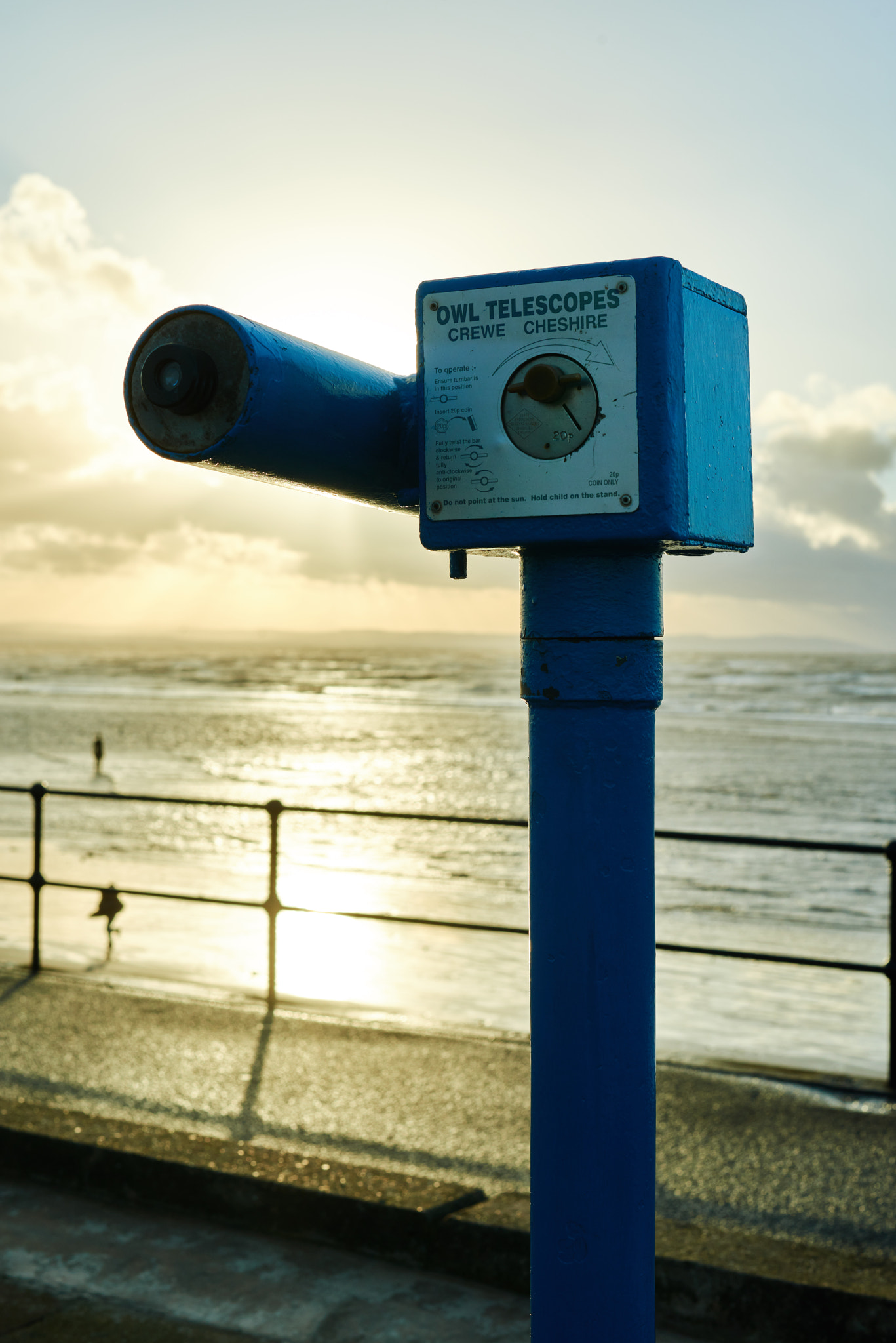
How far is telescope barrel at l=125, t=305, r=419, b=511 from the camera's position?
5.57 feet

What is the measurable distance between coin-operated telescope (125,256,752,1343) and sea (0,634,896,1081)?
3401 millimetres

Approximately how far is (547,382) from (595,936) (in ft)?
2.60

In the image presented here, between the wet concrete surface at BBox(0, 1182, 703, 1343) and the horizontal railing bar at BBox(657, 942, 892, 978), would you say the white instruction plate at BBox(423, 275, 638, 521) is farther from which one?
the horizontal railing bar at BBox(657, 942, 892, 978)

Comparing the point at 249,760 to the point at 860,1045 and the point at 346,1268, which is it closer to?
the point at 860,1045

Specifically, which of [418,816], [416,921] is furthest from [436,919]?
[418,816]

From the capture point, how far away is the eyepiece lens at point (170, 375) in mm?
1691

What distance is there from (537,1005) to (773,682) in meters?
68.2

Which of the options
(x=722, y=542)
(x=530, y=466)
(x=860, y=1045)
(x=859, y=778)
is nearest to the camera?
(x=530, y=466)

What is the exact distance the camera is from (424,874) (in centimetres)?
1218

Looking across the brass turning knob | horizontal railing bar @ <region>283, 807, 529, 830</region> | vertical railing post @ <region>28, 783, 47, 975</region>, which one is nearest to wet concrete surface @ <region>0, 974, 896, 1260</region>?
vertical railing post @ <region>28, 783, 47, 975</region>

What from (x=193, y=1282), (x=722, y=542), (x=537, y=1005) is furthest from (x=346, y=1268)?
(x=722, y=542)

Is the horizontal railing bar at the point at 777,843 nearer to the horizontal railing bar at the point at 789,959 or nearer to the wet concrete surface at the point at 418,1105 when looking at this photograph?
the horizontal railing bar at the point at 789,959

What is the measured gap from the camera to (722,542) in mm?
1955

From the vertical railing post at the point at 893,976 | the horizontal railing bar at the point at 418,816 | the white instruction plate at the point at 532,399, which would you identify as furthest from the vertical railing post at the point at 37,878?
the white instruction plate at the point at 532,399
